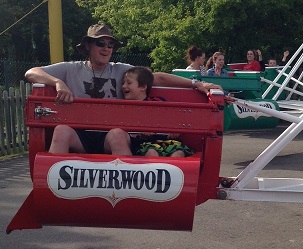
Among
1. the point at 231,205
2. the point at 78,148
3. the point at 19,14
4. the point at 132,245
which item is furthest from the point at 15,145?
the point at 19,14

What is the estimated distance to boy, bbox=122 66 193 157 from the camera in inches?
207

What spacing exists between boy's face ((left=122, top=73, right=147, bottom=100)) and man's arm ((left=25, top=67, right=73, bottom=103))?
572 millimetres

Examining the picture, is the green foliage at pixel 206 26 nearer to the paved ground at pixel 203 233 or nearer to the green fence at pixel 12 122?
the green fence at pixel 12 122

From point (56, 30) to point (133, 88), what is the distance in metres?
5.48

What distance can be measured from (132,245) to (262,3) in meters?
11.6

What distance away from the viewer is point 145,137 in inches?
216

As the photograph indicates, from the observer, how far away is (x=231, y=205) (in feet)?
26.3

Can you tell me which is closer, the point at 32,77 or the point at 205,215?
the point at 32,77

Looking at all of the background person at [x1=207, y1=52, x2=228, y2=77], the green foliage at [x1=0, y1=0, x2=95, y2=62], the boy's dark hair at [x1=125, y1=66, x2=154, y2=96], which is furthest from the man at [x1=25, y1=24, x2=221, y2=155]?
the green foliage at [x1=0, y1=0, x2=95, y2=62]

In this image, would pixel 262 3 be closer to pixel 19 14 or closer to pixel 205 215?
pixel 205 215

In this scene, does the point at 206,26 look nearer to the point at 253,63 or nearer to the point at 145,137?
the point at 253,63

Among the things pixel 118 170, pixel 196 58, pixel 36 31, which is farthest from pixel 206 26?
pixel 36 31

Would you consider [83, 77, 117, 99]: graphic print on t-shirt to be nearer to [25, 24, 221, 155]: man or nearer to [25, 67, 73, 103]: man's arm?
[25, 24, 221, 155]: man

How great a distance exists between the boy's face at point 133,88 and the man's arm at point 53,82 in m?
0.57
